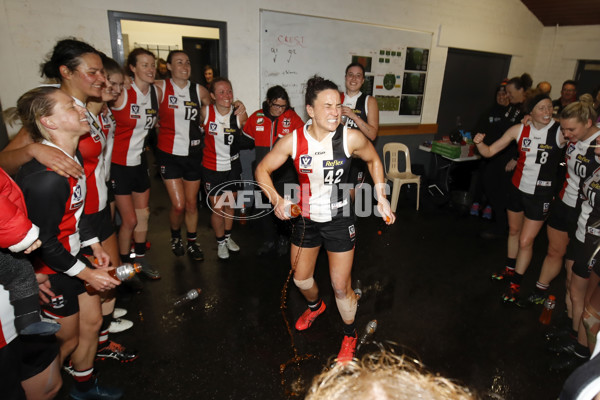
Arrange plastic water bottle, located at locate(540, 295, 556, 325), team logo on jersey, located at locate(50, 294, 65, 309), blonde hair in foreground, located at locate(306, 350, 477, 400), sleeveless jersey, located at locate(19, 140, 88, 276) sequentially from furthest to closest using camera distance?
1. plastic water bottle, located at locate(540, 295, 556, 325)
2. team logo on jersey, located at locate(50, 294, 65, 309)
3. sleeveless jersey, located at locate(19, 140, 88, 276)
4. blonde hair in foreground, located at locate(306, 350, 477, 400)

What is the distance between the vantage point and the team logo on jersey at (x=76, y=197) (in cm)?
195

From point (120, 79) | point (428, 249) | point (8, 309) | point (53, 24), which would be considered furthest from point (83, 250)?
point (428, 249)

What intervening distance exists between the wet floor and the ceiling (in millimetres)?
5880

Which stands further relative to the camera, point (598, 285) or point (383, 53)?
point (383, 53)

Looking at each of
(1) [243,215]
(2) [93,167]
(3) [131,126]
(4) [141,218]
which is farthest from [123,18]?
(1) [243,215]

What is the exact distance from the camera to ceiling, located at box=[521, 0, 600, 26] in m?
7.38

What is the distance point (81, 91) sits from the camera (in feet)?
8.05

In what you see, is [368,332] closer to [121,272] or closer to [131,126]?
[121,272]

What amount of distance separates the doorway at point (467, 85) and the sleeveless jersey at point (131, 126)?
6.29 m

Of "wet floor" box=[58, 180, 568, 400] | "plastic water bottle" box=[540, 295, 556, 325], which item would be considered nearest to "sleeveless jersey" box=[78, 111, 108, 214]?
"wet floor" box=[58, 180, 568, 400]

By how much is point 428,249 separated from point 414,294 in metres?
1.21

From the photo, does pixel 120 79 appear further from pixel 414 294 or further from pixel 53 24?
pixel 414 294

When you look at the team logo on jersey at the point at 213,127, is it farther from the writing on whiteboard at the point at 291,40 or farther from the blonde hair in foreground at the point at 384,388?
the blonde hair in foreground at the point at 384,388

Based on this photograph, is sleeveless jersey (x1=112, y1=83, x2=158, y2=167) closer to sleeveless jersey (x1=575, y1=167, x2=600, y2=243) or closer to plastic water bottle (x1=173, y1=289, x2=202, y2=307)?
plastic water bottle (x1=173, y1=289, x2=202, y2=307)
